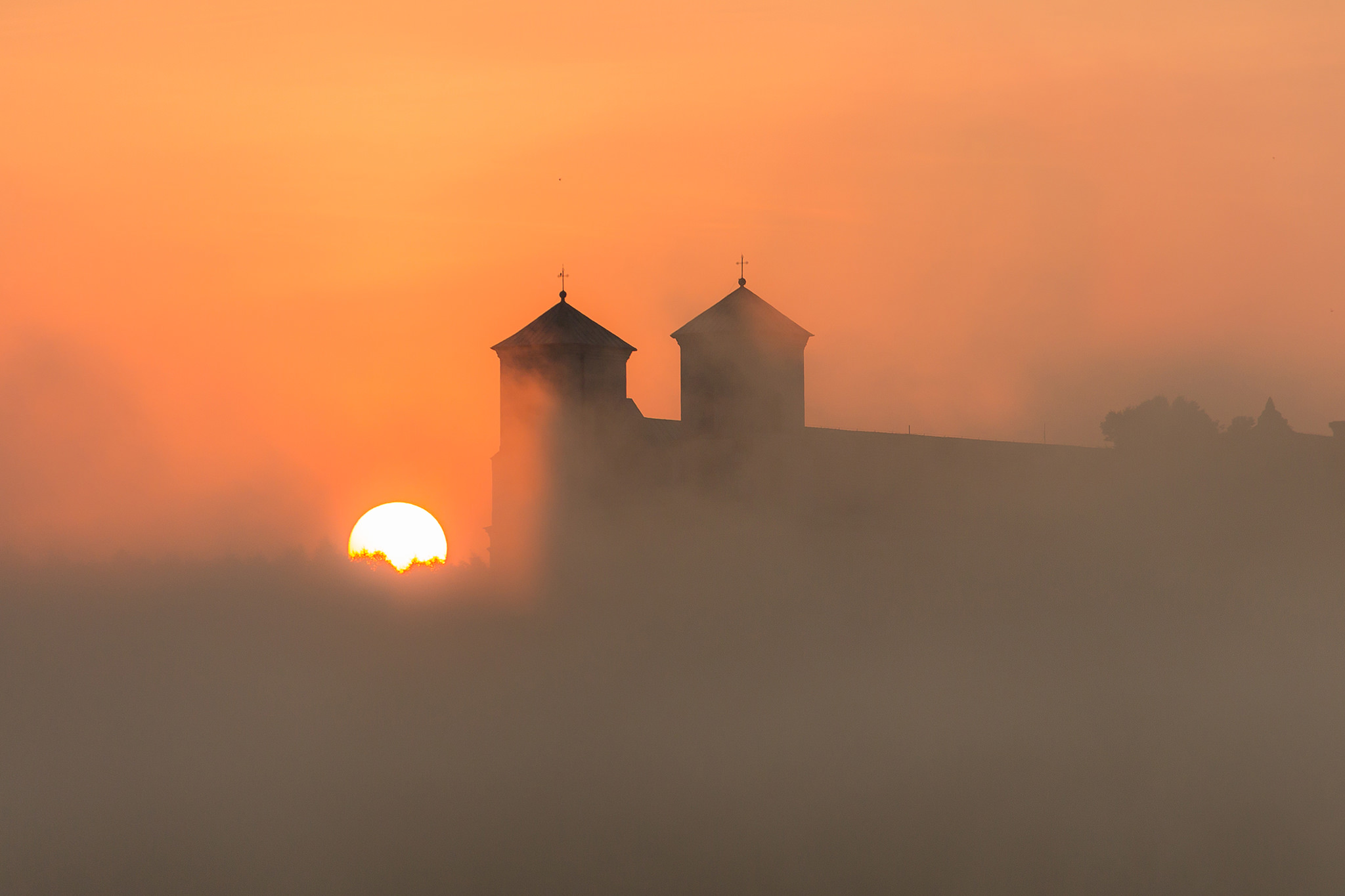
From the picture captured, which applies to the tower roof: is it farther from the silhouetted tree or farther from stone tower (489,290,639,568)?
the silhouetted tree

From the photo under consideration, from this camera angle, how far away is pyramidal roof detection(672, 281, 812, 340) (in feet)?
144

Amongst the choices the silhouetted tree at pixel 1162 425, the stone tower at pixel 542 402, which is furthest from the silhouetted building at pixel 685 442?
the silhouetted tree at pixel 1162 425

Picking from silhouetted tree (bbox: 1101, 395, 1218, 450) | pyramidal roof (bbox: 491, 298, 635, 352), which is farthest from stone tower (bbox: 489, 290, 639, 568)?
silhouetted tree (bbox: 1101, 395, 1218, 450)

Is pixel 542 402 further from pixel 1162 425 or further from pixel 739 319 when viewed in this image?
pixel 1162 425

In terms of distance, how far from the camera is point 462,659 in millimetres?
66312

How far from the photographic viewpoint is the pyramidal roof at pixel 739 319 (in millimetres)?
44031

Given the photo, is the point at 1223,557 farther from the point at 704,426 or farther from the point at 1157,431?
the point at 704,426

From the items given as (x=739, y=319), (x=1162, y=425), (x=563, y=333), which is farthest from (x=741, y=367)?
(x=1162, y=425)

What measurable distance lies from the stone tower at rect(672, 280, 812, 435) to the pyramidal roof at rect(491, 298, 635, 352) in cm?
258

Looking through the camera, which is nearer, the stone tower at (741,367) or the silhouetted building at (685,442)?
the silhouetted building at (685,442)

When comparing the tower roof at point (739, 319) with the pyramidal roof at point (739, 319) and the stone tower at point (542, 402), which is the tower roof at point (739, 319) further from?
the stone tower at point (542, 402)

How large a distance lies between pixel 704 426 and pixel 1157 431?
3642 centimetres

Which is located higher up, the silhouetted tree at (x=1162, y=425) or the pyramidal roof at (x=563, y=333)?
the silhouetted tree at (x=1162, y=425)

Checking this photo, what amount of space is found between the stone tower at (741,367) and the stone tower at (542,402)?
2.28 m
